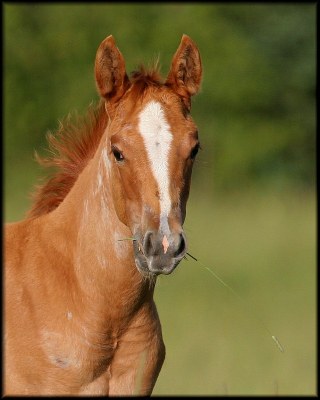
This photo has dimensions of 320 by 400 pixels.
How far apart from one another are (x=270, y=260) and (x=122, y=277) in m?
12.5

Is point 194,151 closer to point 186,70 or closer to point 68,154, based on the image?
point 186,70

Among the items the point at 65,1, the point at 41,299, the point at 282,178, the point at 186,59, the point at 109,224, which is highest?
the point at 186,59

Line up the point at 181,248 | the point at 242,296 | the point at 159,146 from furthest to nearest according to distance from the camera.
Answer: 1. the point at 242,296
2. the point at 159,146
3. the point at 181,248

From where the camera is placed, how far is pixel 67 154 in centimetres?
648

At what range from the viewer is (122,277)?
19.1 ft

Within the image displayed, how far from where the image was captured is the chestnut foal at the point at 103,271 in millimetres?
5594

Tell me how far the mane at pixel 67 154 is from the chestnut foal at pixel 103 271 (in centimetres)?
24

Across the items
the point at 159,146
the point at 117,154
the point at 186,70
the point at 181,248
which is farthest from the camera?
the point at 186,70

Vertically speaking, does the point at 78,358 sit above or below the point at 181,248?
below

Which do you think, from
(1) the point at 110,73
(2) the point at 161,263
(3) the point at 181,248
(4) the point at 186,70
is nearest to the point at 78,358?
(2) the point at 161,263

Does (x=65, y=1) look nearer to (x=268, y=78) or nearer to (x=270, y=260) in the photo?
(x=268, y=78)

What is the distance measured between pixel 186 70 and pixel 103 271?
1202mm

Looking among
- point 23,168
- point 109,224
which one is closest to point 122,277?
point 109,224

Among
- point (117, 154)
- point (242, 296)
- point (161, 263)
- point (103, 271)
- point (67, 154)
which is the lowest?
point (242, 296)
